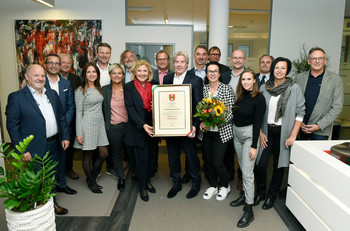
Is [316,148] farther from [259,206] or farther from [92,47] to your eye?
[92,47]

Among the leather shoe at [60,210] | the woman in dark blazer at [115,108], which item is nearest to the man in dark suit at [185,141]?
the woman in dark blazer at [115,108]

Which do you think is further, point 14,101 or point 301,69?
point 301,69

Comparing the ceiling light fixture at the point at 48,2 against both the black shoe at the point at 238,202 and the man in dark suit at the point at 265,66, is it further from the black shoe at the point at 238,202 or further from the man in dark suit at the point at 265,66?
the black shoe at the point at 238,202

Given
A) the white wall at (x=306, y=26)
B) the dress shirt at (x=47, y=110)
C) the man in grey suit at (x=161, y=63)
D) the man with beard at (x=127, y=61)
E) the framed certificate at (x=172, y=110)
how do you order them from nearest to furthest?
the dress shirt at (x=47, y=110) → the framed certificate at (x=172, y=110) → the man in grey suit at (x=161, y=63) → the man with beard at (x=127, y=61) → the white wall at (x=306, y=26)

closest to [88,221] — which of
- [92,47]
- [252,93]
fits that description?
[252,93]

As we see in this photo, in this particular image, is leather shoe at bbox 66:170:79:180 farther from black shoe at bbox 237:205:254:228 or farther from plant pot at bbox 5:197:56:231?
black shoe at bbox 237:205:254:228

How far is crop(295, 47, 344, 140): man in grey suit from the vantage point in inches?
118

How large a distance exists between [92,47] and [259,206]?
4.06 meters

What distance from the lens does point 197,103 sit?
305 cm

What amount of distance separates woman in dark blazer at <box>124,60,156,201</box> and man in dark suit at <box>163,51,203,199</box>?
0.30 m

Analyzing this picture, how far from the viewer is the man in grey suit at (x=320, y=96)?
299 centimetres

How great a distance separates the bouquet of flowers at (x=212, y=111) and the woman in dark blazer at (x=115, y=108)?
1067mm

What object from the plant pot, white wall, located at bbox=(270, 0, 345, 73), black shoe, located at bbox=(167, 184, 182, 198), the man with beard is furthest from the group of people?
white wall, located at bbox=(270, 0, 345, 73)

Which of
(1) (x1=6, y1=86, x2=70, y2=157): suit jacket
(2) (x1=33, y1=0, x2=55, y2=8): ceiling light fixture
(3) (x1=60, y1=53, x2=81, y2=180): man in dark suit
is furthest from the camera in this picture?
(2) (x1=33, y1=0, x2=55, y2=8): ceiling light fixture
